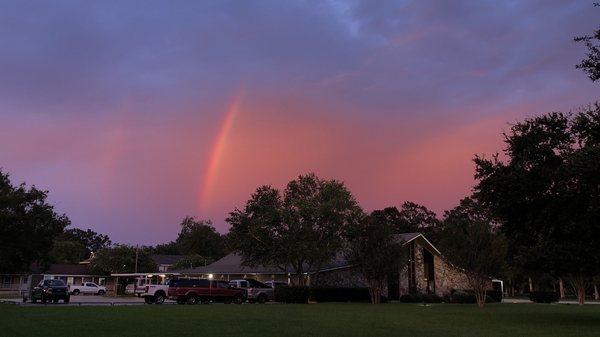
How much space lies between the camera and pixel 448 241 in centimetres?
4184

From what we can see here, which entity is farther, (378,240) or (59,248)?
(59,248)

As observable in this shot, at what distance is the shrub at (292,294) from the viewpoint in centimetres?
4409

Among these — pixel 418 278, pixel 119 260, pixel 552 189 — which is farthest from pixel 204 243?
pixel 552 189

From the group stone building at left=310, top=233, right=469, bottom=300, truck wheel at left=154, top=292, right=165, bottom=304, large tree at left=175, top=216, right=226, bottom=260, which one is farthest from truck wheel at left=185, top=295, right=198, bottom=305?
large tree at left=175, top=216, right=226, bottom=260

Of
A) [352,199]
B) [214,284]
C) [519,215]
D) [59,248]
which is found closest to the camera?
[519,215]

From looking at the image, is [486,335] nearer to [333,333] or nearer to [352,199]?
[333,333]

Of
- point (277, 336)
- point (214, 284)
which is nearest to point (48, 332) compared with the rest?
point (277, 336)

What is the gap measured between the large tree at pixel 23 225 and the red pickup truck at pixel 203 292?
1083 centimetres

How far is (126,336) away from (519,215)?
18522 millimetres

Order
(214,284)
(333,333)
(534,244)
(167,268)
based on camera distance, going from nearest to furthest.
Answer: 1. (333,333)
2. (534,244)
3. (214,284)
4. (167,268)

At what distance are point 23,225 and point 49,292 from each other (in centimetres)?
555

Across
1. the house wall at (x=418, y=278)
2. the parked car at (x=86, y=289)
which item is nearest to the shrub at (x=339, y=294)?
the house wall at (x=418, y=278)

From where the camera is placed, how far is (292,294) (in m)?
44.1

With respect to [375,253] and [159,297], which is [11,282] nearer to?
[159,297]
